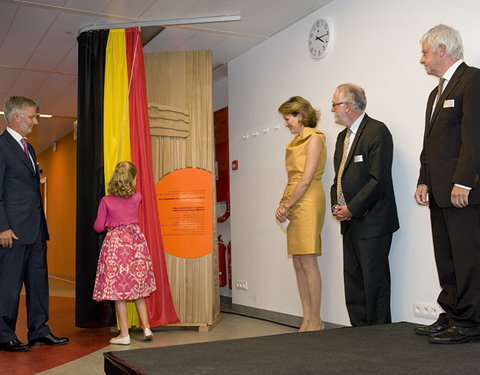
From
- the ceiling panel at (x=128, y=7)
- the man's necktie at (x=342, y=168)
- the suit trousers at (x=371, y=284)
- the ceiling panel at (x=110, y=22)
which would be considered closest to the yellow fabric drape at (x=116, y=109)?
the ceiling panel at (x=128, y=7)

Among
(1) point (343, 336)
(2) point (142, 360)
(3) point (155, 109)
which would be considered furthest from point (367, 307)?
(3) point (155, 109)

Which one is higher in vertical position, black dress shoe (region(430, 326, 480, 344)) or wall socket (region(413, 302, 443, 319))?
black dress shoe (region(430, 326, 480, 344))

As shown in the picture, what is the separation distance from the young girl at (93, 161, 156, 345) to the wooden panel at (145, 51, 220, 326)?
599 mm

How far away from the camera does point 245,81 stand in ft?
18.8

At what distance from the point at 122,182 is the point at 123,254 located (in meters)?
0.51

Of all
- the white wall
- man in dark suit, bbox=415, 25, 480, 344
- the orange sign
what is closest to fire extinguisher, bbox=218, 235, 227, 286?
the white wall

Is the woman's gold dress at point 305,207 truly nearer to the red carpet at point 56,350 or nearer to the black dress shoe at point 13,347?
the red carpet at point 56,350

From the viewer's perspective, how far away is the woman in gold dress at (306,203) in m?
3.97

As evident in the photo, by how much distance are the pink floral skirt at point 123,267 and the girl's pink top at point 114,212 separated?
0.16 feet

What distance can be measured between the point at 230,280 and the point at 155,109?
2364 mm

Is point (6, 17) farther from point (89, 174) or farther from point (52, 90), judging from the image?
point (52, 90)

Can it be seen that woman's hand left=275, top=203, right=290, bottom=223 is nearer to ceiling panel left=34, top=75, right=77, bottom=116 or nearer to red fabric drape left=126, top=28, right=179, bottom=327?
red fabric drape left=126, top=28, right=179, bottom=327

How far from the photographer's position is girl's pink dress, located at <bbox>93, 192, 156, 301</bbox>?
3.93m

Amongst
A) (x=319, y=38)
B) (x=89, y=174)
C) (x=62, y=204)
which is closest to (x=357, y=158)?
(x=319, y=38)
